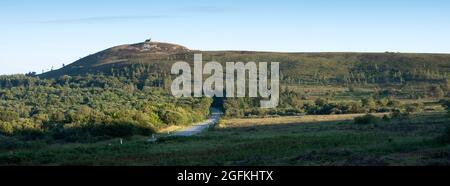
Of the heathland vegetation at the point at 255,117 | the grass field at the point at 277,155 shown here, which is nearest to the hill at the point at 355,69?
the heathland vegetation at the point at 255,117

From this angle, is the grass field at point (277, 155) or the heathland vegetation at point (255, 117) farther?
the heathland vegetation at point (255, 117)

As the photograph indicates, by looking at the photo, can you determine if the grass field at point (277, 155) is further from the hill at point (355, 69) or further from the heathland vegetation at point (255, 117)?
the hill at point (355, 69)

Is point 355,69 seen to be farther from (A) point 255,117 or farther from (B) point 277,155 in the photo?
(B) point 277,155

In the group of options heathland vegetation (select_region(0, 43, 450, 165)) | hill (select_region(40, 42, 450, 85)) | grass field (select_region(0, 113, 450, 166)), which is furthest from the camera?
hill (select_region(40, 42, 450, 85))

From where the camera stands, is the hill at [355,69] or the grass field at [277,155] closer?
the grass field at [277,155]

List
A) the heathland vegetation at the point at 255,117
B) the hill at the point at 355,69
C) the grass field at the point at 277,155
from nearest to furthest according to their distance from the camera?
1. the grass field at the point at 277,155
2. the heathland vegetation at the point at 255,117
3. the hill at the point at 355,69

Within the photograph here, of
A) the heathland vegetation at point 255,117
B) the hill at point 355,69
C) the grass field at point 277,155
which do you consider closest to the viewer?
the grass field at point 277,155

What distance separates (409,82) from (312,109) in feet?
185

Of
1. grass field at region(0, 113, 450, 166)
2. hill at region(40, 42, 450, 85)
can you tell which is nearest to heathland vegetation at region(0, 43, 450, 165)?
grass field at region(0, 113, 450, 166)

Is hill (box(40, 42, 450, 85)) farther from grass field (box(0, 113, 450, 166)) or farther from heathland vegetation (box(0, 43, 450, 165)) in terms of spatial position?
grass field (box(0, 113, 450, 166))

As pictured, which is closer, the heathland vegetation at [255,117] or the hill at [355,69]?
the heathland vegetation at [255,117]

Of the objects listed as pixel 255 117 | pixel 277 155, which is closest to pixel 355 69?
pixel 255 117
